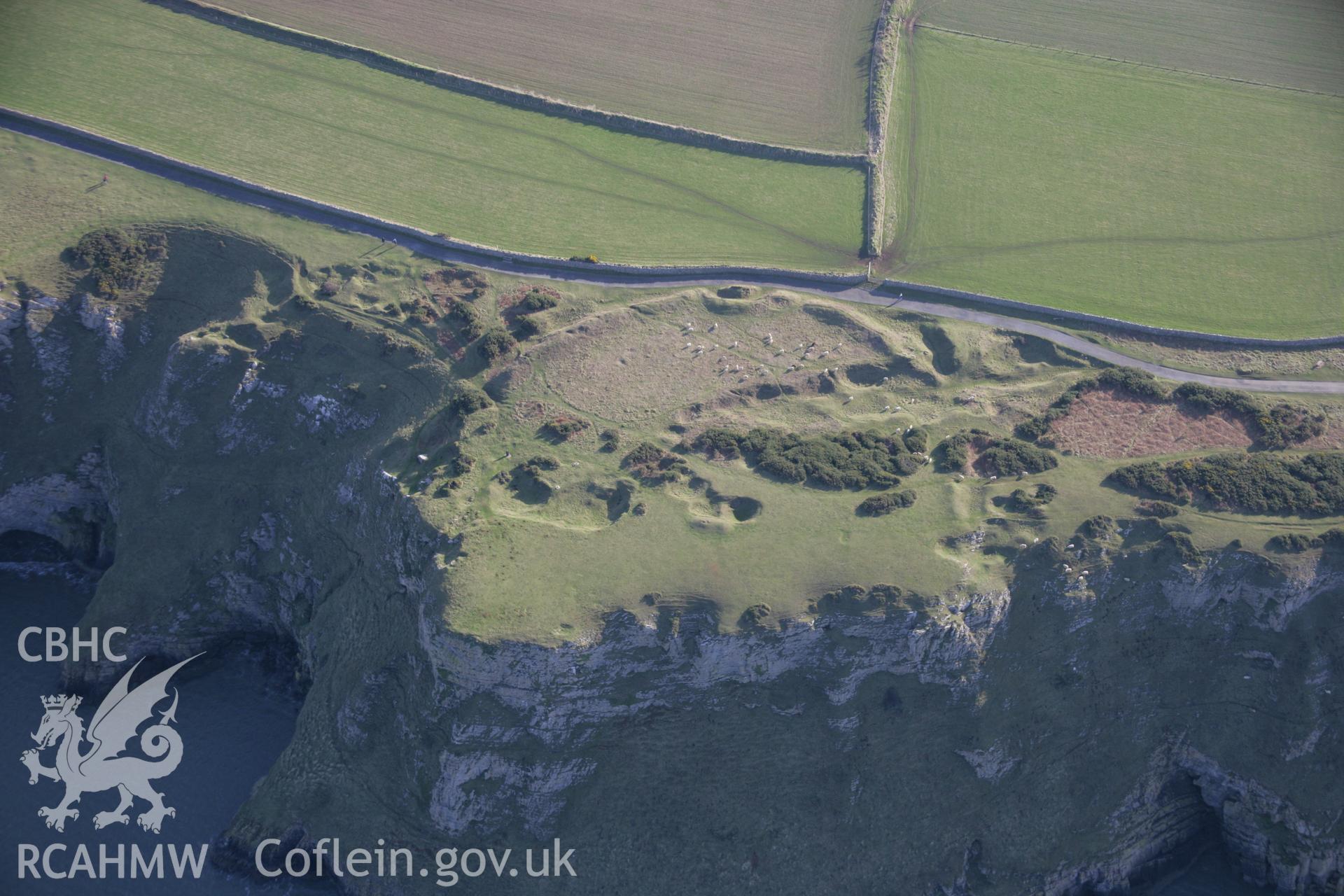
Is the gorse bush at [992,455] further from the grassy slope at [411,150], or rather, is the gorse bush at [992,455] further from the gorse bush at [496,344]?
the gorse bush at [496,344]

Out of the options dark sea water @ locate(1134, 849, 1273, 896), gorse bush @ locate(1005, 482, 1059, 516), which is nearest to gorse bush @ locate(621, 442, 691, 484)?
gorse bush @ locate(1005, 482, 1059, 516)

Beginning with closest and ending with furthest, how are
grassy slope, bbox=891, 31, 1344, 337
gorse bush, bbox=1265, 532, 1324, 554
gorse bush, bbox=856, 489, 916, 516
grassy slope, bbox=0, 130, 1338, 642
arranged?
grassy slope, bbox=0, 130, 1338, 642 → gorse bush, bbox=1265, 532, 1324, 554 → gorse bush, bbox=856, 489, 916, 516 → grassy slope, bbox=891, 31, 1344, 337

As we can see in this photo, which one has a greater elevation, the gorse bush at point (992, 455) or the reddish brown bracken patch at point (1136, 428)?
the reddish brown bracken patch at point (1136, 428)

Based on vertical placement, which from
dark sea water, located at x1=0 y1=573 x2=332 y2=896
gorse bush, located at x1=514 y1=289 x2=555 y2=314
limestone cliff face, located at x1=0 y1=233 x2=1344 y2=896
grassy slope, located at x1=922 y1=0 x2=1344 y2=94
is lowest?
dark sea water, located at x1=0 y1=573 x2=332 y2=896

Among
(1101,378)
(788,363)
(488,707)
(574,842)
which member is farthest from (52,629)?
(1101,378)

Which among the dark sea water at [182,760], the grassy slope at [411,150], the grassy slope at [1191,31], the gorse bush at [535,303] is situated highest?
the grassy slope at [1191,31]

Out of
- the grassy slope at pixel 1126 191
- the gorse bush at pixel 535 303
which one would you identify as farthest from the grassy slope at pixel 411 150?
the grassy slope at pixel 1126 191

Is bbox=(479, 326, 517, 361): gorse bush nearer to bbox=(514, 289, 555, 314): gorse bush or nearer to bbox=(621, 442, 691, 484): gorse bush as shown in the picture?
bbox=(514, 289, 555, 314): gorse bush
